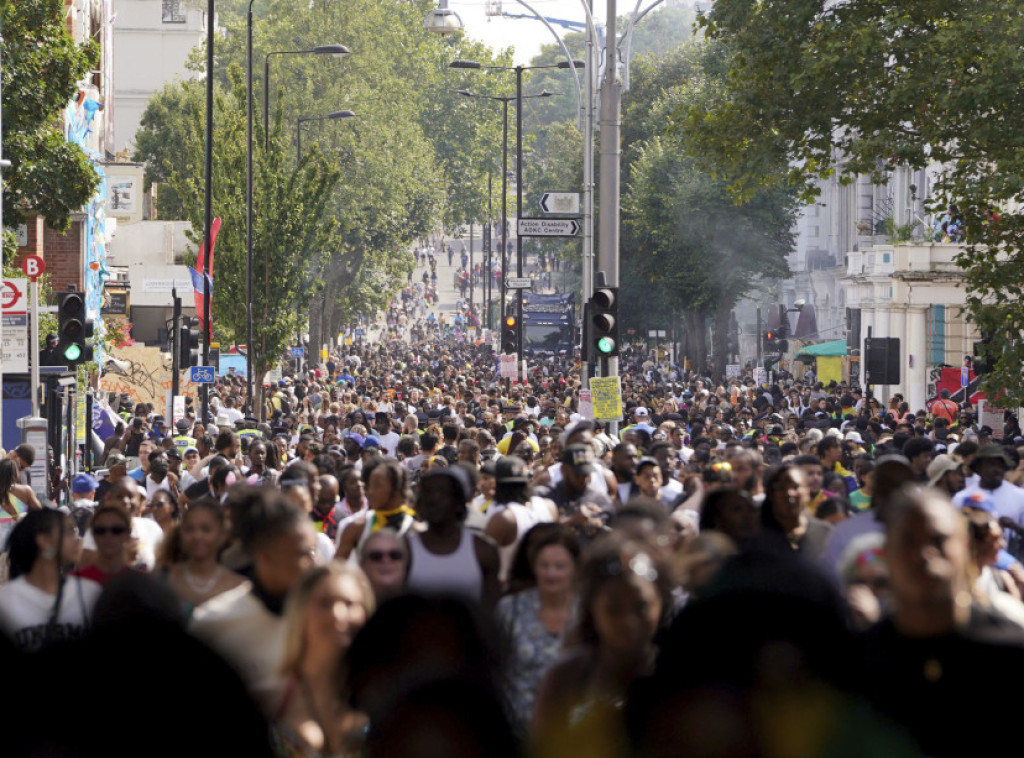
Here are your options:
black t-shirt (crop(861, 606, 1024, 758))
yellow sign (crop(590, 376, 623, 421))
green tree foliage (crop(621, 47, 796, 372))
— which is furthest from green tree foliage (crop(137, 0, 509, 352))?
black t-shirt (crop(861, 606, 1024, 758))

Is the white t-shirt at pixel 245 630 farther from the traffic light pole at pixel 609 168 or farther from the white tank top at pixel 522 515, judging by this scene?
the traffic light pole at pixel 609 168

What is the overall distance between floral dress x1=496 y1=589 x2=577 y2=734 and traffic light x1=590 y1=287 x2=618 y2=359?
1380 centimetres

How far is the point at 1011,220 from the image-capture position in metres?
20.0

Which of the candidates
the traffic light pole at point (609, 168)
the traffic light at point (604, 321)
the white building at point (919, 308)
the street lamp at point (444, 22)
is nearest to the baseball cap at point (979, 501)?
the traffic light at point (604, 321)

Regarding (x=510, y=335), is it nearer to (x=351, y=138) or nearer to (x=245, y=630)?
(x=351, y=138)

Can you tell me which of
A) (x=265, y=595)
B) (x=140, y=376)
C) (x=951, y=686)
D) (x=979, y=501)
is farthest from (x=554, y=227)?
(x=951, y=686)

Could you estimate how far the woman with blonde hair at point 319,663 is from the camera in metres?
4.85

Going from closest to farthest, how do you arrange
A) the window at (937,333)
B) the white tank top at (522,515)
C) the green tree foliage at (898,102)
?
1. the white tank top at (522,515)
2. the green tree foliage at (898,102)
3. the window at (937,333)

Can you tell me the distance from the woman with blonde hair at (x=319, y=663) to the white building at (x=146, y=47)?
74.8m

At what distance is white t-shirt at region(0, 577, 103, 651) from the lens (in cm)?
657

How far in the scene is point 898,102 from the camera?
66.0ft

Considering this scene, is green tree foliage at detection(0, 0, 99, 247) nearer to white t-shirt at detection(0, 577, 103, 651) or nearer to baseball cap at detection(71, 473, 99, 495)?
baseball cap at detection(71, 473, 99, 495)

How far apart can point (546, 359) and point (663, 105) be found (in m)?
10.5

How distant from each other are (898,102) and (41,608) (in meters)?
15.1
